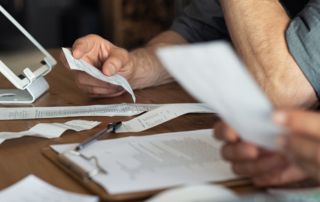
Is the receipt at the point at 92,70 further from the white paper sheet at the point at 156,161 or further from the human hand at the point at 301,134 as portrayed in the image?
the human hand at the point at 301,134

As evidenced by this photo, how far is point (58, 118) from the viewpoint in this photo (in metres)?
0.85

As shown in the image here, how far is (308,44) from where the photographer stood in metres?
0.81

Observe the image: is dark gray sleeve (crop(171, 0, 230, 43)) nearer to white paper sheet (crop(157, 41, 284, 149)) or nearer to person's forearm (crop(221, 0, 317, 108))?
person's forearm (crop(221, 0, 317, 108))

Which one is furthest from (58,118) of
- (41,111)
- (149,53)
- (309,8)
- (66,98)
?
(309,8)

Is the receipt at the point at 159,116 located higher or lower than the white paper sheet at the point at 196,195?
lower

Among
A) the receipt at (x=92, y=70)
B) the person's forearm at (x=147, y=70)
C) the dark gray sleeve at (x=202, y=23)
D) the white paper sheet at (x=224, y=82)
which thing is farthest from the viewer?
the dark gray sleeve at (x=202, y=23)

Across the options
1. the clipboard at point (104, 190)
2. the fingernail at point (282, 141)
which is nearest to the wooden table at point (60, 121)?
the clipboard at point (104, 190)

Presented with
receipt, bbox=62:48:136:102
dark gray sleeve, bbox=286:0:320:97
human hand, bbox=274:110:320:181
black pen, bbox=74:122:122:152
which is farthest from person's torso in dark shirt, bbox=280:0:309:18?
human hand, bbox=274:110:320:181

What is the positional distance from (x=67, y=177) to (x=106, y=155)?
0.08 metres

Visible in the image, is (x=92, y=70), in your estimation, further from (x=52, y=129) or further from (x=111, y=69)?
(x=52, y=129)

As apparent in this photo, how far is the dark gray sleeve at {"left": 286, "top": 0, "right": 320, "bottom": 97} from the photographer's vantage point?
802 millimetres

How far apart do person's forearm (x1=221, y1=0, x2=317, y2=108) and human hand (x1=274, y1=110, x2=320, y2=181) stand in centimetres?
44

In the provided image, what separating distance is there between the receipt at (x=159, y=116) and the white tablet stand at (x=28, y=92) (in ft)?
1.16

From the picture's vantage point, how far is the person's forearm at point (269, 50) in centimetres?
82
